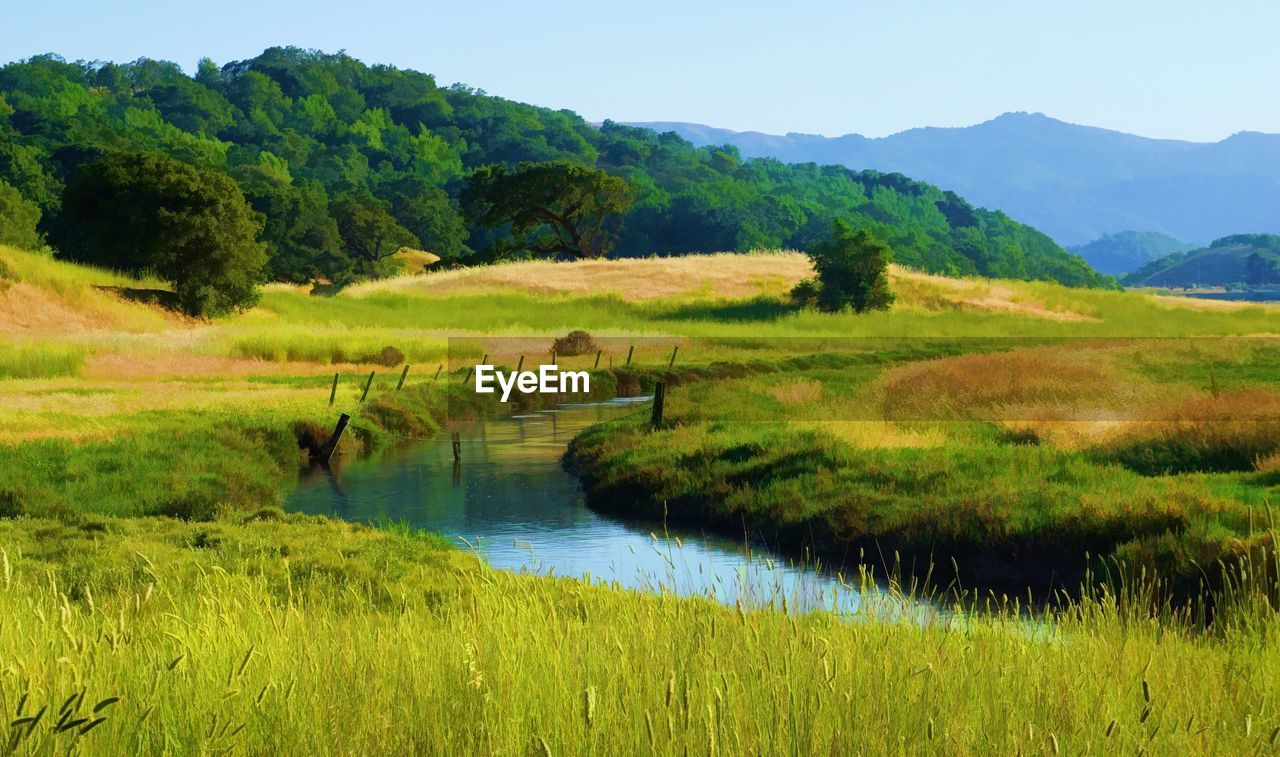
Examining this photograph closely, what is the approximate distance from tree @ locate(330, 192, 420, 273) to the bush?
67565mm

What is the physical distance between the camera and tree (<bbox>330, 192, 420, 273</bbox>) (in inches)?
4985

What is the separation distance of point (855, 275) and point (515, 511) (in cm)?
5033

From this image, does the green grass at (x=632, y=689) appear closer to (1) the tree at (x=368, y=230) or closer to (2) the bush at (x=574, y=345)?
(2) the bush at (x=574, y=345)

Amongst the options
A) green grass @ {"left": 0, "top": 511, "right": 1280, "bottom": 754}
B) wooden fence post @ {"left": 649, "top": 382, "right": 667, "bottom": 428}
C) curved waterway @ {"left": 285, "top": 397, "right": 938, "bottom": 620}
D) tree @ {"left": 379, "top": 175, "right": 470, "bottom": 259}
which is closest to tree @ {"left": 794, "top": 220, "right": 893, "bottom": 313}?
wooden fence post @ {"left": 649, "top": 382, "right": 667, "bottom": 428}

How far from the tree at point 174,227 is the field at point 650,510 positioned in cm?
196

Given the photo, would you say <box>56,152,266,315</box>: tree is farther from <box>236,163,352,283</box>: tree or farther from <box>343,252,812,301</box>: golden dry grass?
<box>236,163,352,283</box>: tree

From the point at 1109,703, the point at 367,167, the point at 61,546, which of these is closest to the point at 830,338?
the point at 61,546

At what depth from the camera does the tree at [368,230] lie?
126625 millimetres

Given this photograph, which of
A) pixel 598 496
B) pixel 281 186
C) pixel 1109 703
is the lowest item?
pixel 598 496

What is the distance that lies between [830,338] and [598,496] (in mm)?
38590

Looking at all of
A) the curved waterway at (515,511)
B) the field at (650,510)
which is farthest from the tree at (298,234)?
the curved waterway at (515,511)

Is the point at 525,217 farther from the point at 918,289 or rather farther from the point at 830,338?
the point at 830,338

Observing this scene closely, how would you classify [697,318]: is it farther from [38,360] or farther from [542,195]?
[38,360]

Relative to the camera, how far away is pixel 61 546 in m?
17.3
